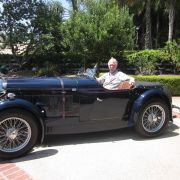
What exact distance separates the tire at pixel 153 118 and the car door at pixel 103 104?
1.18 feet

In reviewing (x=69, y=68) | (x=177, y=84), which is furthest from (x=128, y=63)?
(x=177, y=84)

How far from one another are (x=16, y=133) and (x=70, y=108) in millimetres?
964

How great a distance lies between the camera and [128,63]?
2256 cm

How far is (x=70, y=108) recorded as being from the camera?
6445 millimetres

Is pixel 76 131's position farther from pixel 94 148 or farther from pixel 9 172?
pixel 9 172

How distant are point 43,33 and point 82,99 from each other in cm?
1708

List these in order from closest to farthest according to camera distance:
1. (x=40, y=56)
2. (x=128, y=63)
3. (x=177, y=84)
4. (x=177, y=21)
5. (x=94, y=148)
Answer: (x=94, y=148) < (x=177, y=84) < (x=128, y=63) < (x=40, y=56) < (x=177, y=21)

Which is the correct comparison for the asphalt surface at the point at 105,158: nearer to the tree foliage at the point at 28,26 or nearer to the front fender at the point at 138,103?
the front fender at the point at 138,103

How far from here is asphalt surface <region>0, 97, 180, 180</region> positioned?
5320mm

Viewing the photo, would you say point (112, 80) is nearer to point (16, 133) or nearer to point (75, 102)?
point (75, 102)

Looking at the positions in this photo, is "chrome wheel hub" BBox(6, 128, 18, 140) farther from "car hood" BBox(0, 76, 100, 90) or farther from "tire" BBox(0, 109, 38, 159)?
"car hood" BBox(0, 76, 100, 90)

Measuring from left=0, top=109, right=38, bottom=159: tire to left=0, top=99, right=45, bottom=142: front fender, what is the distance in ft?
0.21

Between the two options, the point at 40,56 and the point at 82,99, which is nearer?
the point at 82,99

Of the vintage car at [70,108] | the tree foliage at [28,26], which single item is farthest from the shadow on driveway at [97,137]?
the tree foliage at [28,26]
